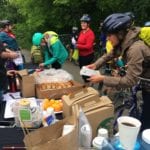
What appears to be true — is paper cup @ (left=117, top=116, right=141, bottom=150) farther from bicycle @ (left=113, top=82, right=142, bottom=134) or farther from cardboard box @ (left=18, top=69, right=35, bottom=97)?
bicycle @ (left=113, top=82, right=142, bottom=134)

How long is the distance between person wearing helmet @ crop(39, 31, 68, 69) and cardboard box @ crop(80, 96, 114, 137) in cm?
244

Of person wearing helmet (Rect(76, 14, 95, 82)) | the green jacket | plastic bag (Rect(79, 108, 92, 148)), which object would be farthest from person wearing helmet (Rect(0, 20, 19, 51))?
plastic bag (Rect(79, 108, 92, 148))

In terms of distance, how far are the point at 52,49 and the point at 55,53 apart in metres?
0.08

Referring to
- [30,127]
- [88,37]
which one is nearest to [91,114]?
[30,127]

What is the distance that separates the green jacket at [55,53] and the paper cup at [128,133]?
3.18 metres

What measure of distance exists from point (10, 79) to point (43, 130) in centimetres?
195

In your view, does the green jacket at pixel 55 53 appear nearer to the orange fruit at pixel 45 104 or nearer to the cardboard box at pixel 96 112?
the orange fruit at pixel 45 104

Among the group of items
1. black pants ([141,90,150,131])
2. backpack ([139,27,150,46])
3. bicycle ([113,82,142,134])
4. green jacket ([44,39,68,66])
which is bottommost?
bicycle ([113,82,142,134])

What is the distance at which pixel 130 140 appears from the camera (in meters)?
2.38

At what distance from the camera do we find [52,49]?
18.3 feet

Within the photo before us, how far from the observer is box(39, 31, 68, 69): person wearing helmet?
18.0ft

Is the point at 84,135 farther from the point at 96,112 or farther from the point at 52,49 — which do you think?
the point at 52,49

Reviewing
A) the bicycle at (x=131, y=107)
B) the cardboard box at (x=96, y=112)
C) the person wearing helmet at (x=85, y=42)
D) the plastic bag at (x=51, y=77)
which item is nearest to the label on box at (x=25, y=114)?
the cardboard box at (x=96, y=112)

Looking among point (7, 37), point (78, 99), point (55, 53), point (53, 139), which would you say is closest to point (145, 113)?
point (78, 99)
